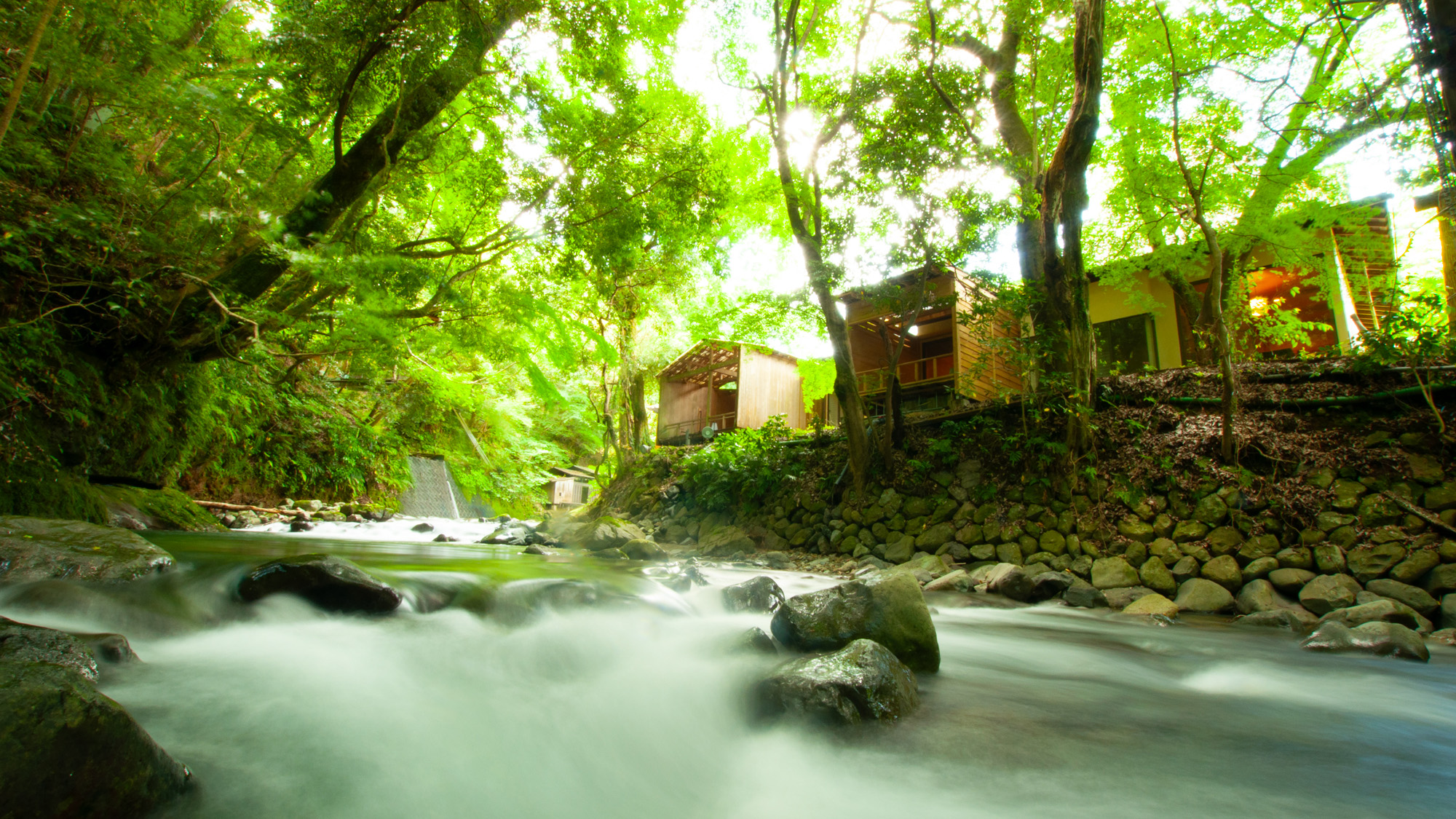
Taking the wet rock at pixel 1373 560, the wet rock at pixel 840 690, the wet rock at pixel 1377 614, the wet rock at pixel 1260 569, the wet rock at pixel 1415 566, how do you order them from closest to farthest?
1. the wet rock at pixel 840 690
2. the wet rock at pixel 1377 614
3. the wet rock at pixel 1415 566
4. the wet rock at pixel 1373 560
5. the wet rock at pixel 1260 569

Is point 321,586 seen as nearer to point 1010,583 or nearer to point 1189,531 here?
point 1010,583

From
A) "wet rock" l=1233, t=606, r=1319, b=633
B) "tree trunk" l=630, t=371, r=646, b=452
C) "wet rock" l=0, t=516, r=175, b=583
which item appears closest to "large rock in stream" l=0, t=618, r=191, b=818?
"wet rock" l=0, t=516, r=175, b=583

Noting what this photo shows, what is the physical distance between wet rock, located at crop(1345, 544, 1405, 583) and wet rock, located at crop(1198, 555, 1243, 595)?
787mm

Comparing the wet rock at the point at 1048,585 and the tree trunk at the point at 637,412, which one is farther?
the tree trunk at the point at 637,412

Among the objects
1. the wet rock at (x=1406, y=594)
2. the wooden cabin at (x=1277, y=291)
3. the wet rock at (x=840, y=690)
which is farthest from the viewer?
the wooden cabin at (x=1277, y=291)

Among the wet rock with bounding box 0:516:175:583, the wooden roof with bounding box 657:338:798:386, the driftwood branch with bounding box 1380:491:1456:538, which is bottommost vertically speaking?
the wet rock with bounding box 0:516:175:583

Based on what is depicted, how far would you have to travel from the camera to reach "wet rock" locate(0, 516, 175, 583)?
3.04 m

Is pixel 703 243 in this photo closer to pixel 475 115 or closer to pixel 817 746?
pixel 475 115

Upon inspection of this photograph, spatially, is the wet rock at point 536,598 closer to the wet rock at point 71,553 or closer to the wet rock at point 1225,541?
the wet rock at point 71,553

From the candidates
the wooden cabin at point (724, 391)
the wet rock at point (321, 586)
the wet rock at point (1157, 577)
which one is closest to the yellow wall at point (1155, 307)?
the wet rock at point (1157, 577)

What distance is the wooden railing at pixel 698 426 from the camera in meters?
18.4

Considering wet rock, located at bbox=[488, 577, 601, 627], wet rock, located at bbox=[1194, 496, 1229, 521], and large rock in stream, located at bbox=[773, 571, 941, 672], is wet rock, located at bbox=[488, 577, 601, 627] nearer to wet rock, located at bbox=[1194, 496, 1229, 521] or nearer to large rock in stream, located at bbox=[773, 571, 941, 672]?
large rock in stream, located at bbox=[773, 571, 941, 672]

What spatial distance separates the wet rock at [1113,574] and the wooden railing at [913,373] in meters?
Answer: 6.87

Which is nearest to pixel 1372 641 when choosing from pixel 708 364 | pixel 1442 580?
pixel 1442 580
